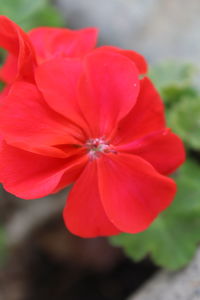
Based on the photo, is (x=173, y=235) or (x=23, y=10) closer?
(x=173, y=235)

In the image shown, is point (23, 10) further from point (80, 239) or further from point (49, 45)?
point (80, 239)

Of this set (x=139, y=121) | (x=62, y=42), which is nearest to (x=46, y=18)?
(x=62, y=42)

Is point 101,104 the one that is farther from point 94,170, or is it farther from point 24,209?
point 24,209

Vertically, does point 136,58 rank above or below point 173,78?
above

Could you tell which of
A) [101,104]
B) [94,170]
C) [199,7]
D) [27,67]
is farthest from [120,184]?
[199,7]

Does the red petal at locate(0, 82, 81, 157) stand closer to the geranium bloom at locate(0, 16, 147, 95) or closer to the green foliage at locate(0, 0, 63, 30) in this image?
the geranium bloom at locate(0, 16, 147, 95)

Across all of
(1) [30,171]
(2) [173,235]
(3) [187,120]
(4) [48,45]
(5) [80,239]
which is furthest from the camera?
(5) [80,239]
